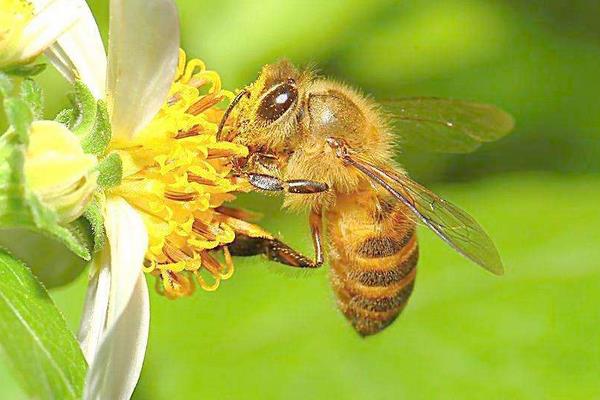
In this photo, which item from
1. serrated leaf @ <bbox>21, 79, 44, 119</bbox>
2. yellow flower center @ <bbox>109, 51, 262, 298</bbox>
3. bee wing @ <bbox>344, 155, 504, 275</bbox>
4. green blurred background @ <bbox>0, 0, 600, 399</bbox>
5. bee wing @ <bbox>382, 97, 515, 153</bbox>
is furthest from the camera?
green blurred background @ <bbox>0, 0, 600, 399</bbox>

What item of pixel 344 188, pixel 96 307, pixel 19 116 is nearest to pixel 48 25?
pixel 19 116

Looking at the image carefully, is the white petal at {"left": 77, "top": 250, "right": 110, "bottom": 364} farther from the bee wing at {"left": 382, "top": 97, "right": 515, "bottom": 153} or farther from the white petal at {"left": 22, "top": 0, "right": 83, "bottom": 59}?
the bee wing at {"left": 382, "top": 97, "right": 515, "bottom": 153}

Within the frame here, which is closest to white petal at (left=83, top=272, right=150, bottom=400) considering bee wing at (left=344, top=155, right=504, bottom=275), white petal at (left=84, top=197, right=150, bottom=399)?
white petal at (left=84, top=197, right=150, bottom=399)

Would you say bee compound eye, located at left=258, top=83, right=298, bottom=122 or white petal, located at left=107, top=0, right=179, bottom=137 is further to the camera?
bee compound eye, located at left=258, top=83, right=298, bottom=122

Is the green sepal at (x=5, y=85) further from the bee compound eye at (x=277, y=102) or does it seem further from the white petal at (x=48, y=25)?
the bee compound eye at (x=277, y=102)

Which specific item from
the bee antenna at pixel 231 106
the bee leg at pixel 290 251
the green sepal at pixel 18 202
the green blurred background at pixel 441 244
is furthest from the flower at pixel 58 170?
the green blurred background at pixel 441 244
